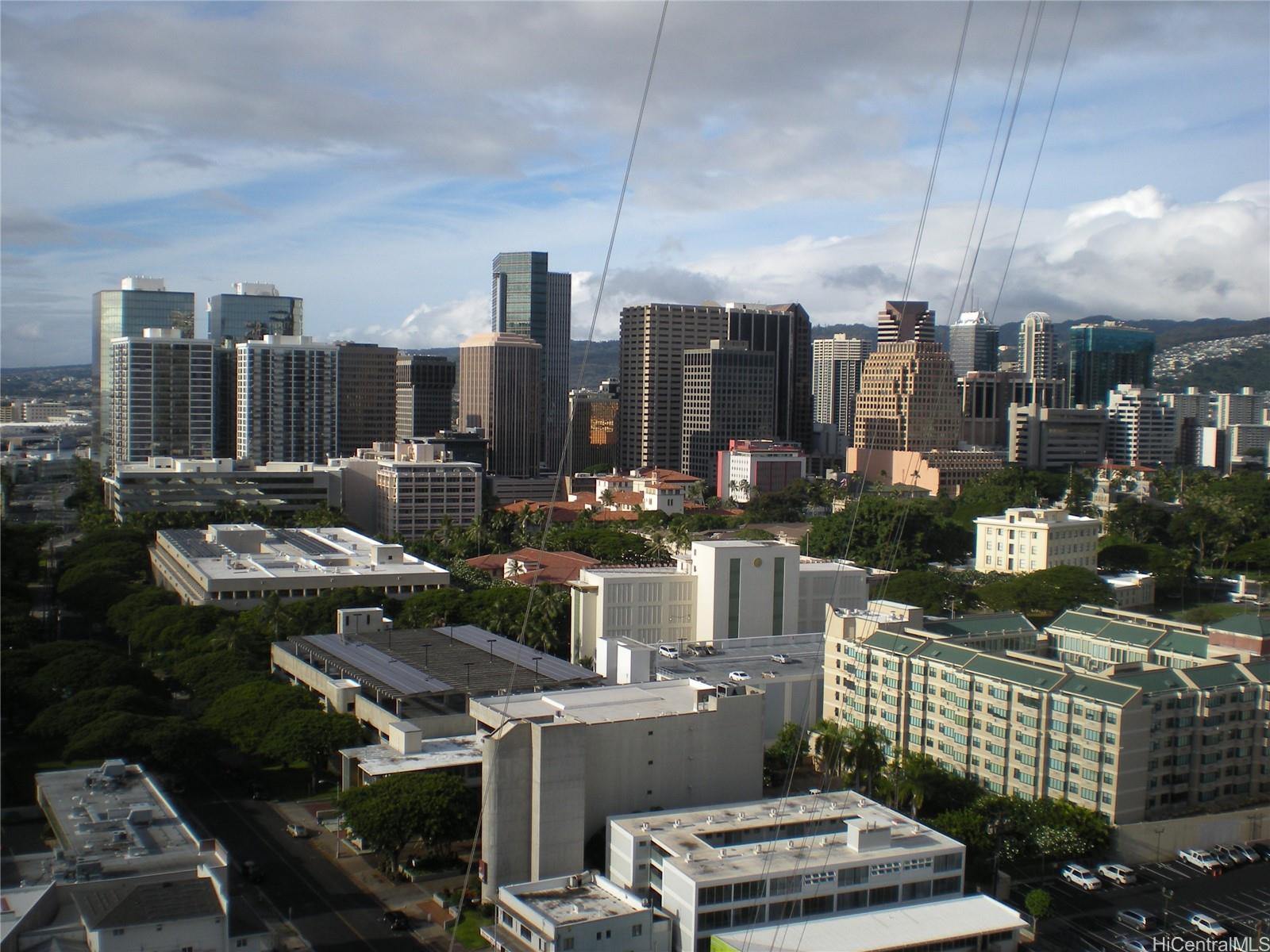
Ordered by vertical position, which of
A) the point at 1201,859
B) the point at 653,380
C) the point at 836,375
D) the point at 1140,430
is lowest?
the point at 1201,859

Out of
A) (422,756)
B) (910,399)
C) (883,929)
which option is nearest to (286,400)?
(910,399)

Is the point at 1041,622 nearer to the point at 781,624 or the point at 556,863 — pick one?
the point at 781,624

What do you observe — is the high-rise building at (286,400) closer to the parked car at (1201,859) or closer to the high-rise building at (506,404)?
the high-rise building at (506,404)

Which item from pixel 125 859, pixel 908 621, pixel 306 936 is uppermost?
pixel 908 621

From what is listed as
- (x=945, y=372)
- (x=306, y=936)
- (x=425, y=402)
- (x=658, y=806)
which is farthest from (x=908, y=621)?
(x=425, y=402)

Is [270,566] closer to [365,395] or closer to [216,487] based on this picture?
[216,487]

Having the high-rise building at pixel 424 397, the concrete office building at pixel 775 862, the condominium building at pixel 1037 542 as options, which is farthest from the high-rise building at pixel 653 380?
the concrete office building at pixel 775 862

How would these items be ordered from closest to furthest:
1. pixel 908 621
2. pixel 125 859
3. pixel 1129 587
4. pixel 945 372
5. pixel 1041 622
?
1. pixel 125 859
2. pixel 908 621
3. pixel 1041 622
4. pixel 1129 587
5. pixel 945 372
